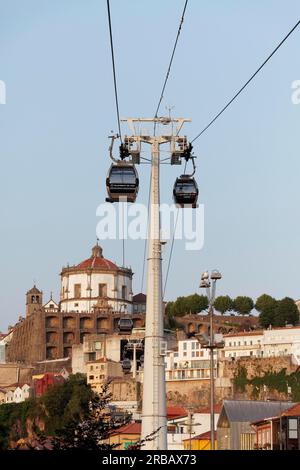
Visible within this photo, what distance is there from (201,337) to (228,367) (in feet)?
280

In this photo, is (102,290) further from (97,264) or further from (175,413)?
(175,413)

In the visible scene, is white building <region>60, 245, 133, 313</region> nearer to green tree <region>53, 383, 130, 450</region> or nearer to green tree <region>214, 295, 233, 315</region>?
green tree <region>214, 295, 233, 315</region>

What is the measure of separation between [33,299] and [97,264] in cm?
1378

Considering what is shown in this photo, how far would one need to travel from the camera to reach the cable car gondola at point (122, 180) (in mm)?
24312

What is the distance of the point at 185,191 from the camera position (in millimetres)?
24578

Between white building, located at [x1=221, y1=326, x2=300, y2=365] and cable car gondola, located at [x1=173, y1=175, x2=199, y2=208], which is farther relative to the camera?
white building, located at [x1=221, y1=326, x2=300, y2=365]

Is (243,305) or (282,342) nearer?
(282,342)

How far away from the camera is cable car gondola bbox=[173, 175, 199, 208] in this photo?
80.6 ft

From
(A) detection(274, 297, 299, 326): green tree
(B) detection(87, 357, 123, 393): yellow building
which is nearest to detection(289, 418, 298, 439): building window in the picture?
(B) detection(87, 357, 123, 393): yellow building

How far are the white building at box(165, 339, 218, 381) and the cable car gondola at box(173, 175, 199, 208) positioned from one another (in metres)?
93.3

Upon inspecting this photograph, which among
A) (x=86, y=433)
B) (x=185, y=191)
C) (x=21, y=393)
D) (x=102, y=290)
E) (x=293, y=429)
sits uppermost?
(x=102, y=290)

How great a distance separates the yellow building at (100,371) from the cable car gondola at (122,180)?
309 feet

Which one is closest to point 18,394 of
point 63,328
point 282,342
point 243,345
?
point 63,328
